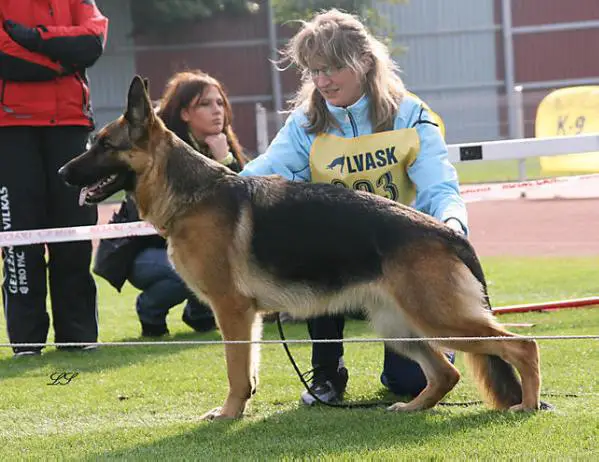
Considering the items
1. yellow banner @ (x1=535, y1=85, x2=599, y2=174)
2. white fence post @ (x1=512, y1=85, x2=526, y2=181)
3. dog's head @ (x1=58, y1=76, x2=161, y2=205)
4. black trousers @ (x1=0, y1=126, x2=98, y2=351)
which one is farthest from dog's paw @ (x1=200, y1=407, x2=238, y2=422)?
white fence post @ (x1=512, y1=85, x2=526, y2=181)

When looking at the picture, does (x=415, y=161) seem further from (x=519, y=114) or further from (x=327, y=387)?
(x=519, y=114)

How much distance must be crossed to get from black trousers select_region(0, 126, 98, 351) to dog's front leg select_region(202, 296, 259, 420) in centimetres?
233

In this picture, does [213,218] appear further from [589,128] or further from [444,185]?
[589,128]

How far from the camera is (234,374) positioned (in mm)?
4883

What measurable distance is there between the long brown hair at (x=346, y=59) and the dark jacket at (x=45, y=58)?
1.70 meters

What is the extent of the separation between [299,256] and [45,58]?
2.61 meters

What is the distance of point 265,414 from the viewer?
5004 millimetres

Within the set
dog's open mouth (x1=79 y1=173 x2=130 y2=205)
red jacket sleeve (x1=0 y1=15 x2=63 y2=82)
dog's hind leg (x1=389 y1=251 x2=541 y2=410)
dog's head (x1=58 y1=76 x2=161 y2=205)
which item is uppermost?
red jacket sleeve (x1=0 y1=15 x2=63 y2=82)

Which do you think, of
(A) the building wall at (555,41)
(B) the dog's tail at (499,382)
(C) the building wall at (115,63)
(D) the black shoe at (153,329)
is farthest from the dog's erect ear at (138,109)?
→ (A) the building wall at (555,41)

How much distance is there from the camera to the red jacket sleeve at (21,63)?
6.48 metres

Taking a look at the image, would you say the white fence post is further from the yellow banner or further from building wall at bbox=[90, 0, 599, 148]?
building wall at bbox=[90, 0, 599, 148]

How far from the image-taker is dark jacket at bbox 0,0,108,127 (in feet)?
21.2

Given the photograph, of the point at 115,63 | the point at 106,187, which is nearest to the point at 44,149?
the point at 106,187

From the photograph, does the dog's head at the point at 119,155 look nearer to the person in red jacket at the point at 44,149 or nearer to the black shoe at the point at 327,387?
the black shoe at the point at 327,387
